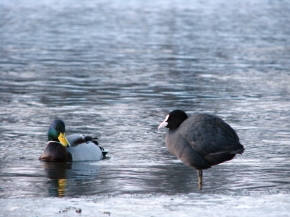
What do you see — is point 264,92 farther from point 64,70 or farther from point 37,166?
point 37,166

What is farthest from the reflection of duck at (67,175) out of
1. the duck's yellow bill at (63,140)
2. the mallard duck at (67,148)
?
the duck's yellow bill at (63,140)

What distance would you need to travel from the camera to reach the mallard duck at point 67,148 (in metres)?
12.6

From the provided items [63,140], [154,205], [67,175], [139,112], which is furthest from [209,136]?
[139,112]

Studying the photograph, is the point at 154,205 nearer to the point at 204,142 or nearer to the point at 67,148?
the point at 204,142

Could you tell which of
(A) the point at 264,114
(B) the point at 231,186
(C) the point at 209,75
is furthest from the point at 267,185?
(C) the point at 209,75

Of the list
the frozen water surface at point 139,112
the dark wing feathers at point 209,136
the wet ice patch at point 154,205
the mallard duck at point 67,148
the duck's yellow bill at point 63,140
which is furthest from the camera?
the duck's yellow bill at point 63,140

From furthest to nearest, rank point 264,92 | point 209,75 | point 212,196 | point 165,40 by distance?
1. point 165,40
2. point 209,75
3. point 264,92
4. point 212,196

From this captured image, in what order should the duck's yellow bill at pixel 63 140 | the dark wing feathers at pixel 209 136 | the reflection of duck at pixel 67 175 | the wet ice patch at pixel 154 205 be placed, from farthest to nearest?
the duck's yellow bill at pixel 63 140
the reflection of duck at pixel 67 175
the dark wing feathers at pixel 209 136
the wet ice patch at pixel 154 205

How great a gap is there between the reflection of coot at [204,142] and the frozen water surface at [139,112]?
0.40 m

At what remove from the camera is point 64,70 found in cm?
2503

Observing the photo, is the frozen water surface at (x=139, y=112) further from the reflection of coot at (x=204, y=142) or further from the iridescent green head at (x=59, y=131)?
the iridescent green head at (x=59, y=131)

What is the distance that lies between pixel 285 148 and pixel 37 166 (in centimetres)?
404

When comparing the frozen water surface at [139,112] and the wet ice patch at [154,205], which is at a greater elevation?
the wet ice patch at [154,205]

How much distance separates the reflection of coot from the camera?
996 cm
